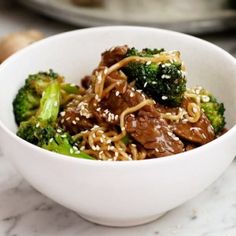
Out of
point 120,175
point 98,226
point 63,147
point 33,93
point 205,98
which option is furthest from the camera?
point 33,93

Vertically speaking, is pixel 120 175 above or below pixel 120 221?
above

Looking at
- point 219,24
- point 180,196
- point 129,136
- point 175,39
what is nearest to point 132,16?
point 219,24

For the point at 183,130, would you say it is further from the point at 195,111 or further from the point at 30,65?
the point at 30,65

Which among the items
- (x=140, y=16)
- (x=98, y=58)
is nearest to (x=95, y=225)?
(x=98, y=58)

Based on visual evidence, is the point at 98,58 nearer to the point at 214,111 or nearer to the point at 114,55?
the point at 114,55

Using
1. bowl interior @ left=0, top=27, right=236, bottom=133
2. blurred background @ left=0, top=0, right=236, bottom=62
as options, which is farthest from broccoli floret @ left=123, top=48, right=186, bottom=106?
blurred background @ left=0, top=0, right=236, bottom=62

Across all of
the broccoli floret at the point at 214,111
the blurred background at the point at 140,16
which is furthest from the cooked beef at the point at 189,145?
the blurred background at the point at 140,16
